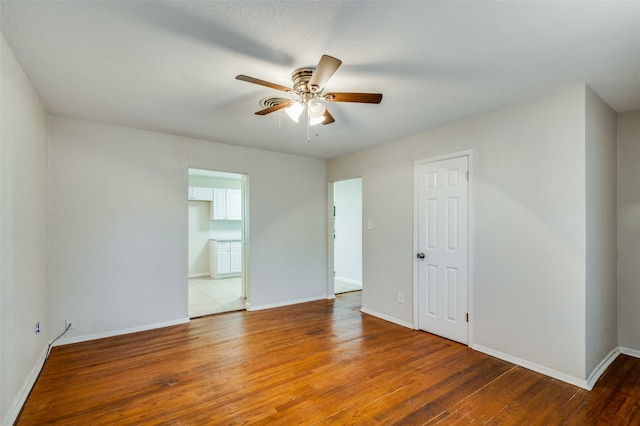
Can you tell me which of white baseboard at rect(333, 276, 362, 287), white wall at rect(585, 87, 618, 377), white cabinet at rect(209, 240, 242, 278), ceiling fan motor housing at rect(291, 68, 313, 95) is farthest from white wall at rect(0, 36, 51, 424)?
white baseboard at rect(333, 276, 362, 287)

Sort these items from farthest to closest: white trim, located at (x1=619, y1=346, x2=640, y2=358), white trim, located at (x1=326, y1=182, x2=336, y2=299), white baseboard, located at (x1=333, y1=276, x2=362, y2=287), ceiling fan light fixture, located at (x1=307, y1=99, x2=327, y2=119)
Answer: white baseboard, located at (x1=333, y1=276, x2=362, y2=287) < white trim, located at (x1=326, y1=182, x2=336, y2=299) < white trim, located at (x1=619, y1=346, x2=640, y2=358) < ceiling fan light fixture, located at (x1=307, y1=99, x2=327, y2=119)

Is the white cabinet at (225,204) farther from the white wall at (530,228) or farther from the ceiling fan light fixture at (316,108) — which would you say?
the ceiling fan light fixture at (316,108)

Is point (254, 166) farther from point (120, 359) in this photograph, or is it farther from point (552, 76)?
point (552, 76)

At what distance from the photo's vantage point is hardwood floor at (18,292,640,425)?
2.07 m

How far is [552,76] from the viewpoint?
231 centimetres

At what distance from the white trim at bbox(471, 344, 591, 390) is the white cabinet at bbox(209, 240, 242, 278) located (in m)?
5.37

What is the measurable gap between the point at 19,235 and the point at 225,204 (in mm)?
5040

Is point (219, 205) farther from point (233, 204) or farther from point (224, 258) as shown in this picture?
point (224, 258)

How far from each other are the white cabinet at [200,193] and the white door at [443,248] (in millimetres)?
5016

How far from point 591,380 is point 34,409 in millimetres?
4299

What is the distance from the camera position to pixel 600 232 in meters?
2.67

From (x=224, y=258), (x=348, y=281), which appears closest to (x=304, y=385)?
(x=348, y=281)

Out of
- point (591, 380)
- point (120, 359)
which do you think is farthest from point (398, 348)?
point (120, 359)

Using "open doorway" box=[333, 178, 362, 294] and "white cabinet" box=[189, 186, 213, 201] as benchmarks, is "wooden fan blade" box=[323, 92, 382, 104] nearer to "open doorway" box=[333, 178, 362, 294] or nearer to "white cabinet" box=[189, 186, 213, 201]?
"open doorway" box=[333, 178, 362, 294]
